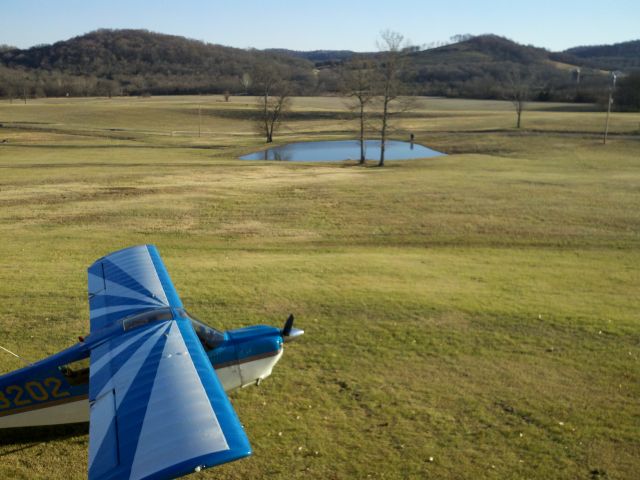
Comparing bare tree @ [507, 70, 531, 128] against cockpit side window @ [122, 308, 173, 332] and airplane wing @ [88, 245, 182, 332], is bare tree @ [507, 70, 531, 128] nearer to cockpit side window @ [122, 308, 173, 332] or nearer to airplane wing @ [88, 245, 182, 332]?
airplane wing @ [88, 245, 182, 332]

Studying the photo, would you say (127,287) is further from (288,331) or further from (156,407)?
(156,407)

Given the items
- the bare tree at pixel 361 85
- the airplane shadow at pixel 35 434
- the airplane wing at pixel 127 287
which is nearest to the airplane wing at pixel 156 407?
the airplane wing at pixel 127 287

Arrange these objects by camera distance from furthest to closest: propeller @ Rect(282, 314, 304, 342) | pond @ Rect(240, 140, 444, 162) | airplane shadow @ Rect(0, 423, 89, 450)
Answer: pond @ Rect(240, 140, 444, 162), propeller @ Rect(282, 314, 304, 342), airplane shadow @ Rect(0, 423, 89, 450)

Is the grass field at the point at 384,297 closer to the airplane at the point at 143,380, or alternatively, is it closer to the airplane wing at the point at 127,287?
the airplane at the point at 143,380

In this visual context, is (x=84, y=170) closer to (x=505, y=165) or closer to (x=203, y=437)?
(x=505, y=165)

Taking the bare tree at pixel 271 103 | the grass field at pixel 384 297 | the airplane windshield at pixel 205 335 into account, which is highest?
the bare tree at pixel 271 103

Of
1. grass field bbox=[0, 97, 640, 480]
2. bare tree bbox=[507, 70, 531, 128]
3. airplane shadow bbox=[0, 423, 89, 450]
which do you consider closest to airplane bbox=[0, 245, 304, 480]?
airplane shadow bbox=[0, 423, 89, 450]
